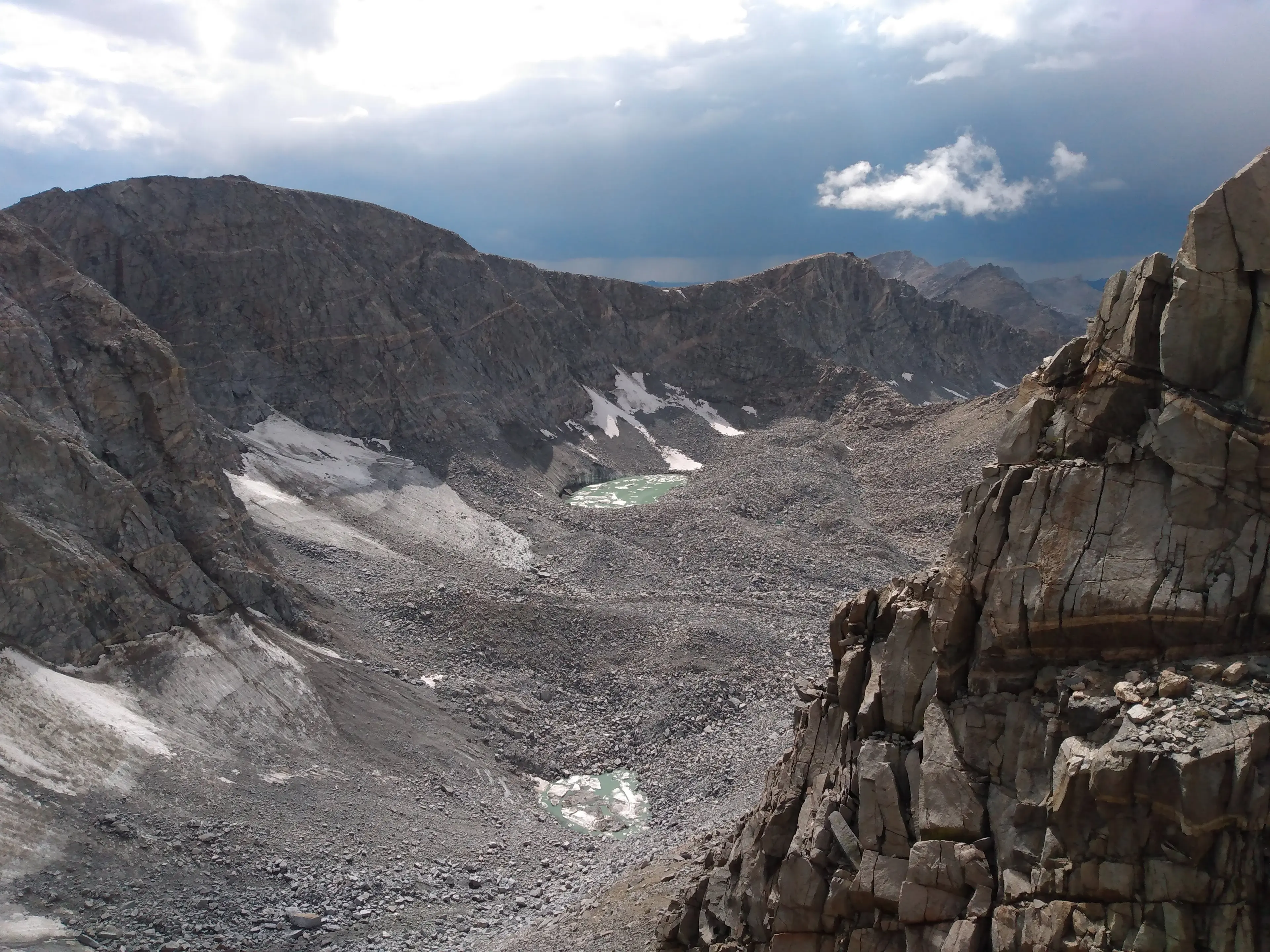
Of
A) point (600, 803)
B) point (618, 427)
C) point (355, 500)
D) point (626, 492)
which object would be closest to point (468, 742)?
point (600, 803)

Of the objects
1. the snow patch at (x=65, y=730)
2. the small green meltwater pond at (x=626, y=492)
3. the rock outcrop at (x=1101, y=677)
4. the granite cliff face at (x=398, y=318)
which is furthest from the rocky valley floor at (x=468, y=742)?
the granite cliff face at (x=398, y=318)

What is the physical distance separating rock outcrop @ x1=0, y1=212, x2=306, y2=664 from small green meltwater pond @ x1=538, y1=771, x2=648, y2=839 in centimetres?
1380

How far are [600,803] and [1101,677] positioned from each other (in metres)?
25.7

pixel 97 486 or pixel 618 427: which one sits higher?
pixel 618 427

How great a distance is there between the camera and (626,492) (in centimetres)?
7738

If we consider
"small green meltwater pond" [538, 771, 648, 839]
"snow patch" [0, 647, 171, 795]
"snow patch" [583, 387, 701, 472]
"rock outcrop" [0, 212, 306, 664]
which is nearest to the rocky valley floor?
"snow patch" [0, 647, 171, 795]

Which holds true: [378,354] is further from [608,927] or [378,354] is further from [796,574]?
[608,927]

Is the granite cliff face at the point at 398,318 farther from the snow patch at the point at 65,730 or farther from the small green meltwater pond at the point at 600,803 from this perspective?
the small green meltwater pond at the point at 600,803

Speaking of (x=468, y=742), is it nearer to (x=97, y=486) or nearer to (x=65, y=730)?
(x=65, y=730)

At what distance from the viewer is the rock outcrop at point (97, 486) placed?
30.4 m

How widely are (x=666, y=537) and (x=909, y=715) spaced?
47.9 metres

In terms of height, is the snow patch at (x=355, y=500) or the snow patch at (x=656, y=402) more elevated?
the snow patch at (x=656, y=402)

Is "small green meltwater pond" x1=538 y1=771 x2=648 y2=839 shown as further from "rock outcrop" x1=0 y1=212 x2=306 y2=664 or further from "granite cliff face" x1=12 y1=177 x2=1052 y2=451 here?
"granite cliff face" x1=12 y1=177 x2=1052 y2=451

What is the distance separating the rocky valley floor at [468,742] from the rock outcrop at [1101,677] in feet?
32.2
